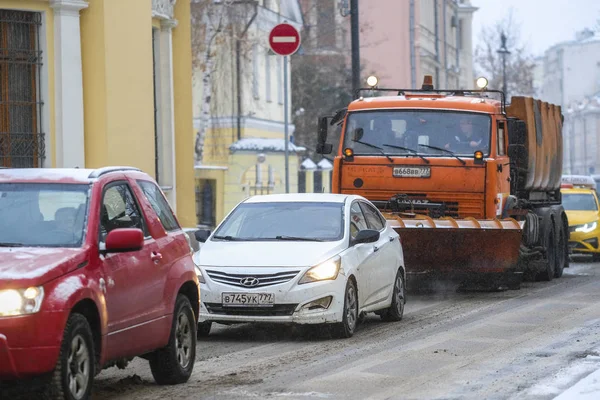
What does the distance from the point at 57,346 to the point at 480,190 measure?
12193mm

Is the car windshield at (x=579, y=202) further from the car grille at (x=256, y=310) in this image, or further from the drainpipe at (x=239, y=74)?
the car grille at (x=256, y=310)

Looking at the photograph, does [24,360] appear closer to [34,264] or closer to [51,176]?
[34,264]

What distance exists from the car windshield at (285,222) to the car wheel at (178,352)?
3.93 m

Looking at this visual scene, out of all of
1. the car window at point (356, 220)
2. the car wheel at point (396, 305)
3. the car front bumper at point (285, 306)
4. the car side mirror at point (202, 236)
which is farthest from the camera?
the car wheel at point (396, 305)

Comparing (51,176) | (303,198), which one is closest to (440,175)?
(303,198)

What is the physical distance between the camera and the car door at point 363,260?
14734 millimetres

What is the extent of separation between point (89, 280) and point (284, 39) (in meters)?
12.3

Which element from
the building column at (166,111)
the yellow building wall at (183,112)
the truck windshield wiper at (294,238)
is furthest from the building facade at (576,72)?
the truck windshield wiper at (294,238)

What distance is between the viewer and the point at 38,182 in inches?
384

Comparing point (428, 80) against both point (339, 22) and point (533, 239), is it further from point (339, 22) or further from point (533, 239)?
point (339, 22)

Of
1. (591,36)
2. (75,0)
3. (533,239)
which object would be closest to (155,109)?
(75,0)

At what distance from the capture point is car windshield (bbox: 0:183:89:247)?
921 centimetres

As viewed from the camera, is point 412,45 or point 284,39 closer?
point 284,39

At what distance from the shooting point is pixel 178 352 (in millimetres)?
10672
